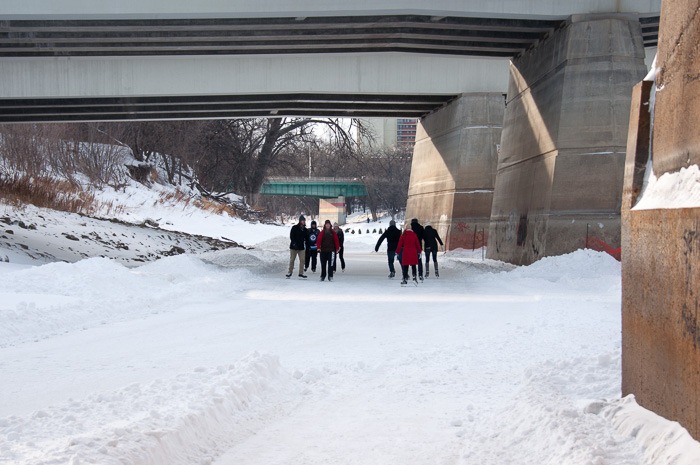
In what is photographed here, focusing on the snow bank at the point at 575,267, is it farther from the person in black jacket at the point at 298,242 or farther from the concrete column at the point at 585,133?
the person in black jacket at the point at 298,242

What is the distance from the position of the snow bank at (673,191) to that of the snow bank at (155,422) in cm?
339

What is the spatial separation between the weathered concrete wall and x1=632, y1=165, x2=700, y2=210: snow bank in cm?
6

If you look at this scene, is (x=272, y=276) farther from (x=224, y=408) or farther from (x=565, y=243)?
(x=224, y=408)

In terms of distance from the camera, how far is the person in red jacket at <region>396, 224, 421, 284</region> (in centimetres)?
2156

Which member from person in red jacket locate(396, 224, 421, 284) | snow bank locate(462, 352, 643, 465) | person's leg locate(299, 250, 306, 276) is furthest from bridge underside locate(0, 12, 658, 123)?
snow bank locate(462, 352, 643, 465)

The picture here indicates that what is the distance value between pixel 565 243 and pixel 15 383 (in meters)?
17.3

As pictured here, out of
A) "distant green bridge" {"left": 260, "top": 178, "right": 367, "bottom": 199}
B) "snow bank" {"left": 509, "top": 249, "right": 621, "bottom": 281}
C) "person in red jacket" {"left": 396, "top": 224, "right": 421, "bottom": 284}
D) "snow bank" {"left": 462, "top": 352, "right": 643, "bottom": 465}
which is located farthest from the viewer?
"distant green bridge" {"left": 260, "top": 178, "right": 367, "bottom": 199}

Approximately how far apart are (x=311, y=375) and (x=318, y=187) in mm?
103612

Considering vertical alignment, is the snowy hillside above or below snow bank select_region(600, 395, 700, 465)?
below

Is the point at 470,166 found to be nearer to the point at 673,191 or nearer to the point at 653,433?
the point at 673,191

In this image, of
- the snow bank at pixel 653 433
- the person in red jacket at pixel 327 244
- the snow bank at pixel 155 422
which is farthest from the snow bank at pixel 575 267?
the snow bank at pixel 653 433

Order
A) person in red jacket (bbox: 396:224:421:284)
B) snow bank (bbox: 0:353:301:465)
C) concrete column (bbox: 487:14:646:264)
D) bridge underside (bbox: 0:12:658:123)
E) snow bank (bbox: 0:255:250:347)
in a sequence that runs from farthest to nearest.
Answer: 1. bridge underside (bbox: 0:12:658:123)
2. concrete column (bbox: 487:14:646:264)
3. person in red jacket (bbox: 396:224:421:284)
4. snow bank (bbox: 0:255:250:347)
5. snow bank (bbox: 0:353:301:465)

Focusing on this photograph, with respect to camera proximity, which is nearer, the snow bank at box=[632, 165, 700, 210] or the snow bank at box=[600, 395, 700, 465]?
the snow bank at box=[600, 395, 700, 465]

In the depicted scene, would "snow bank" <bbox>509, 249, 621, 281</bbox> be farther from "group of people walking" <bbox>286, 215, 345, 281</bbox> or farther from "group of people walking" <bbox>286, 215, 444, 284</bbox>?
"group of people walking" <bbox>286, 215, 345, 281</bbox>
